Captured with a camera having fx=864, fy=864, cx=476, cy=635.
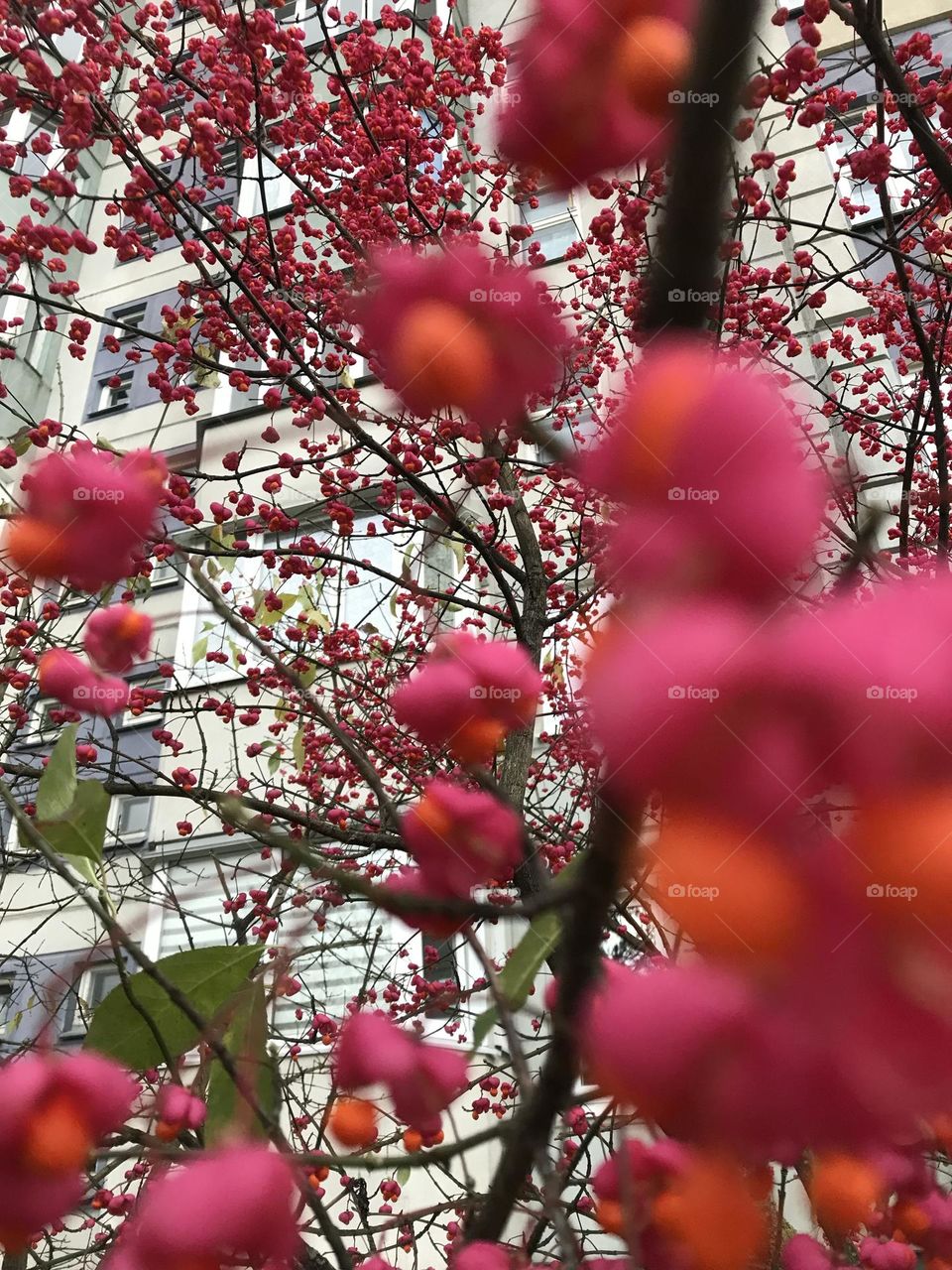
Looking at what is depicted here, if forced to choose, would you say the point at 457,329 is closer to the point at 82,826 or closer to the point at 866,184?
the point at 82,826

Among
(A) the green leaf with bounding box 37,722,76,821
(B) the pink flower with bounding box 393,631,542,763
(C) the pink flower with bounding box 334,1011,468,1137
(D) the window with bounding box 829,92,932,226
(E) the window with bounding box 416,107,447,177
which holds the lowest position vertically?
(C) the pink flower with bounding box 334,1011,468,1137

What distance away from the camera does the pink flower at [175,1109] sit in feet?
2.52

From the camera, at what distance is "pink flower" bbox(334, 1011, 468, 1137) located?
26.2 inches

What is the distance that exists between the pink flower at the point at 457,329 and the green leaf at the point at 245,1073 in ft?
1.78

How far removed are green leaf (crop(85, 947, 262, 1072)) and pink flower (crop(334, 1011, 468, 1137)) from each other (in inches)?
6.1

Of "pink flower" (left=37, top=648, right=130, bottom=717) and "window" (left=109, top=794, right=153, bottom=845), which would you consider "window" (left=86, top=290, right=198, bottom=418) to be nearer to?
"window" (left=109, top=794, right=153, bottom=845)

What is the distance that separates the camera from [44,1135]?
52 centimetres

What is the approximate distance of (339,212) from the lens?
3668mm

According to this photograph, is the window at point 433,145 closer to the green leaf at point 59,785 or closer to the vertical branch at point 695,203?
the green leaf at point 59,785

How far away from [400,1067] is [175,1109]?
0.83 feet

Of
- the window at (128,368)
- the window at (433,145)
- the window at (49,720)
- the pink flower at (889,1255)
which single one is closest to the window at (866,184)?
the window at (433,145)

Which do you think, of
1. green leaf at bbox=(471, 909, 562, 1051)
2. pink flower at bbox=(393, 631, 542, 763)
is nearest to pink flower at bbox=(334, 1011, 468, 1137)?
green leaf at bbox=(471, 909, 562, 1051)

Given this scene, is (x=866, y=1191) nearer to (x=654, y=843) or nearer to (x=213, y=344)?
(x=654, y=843)

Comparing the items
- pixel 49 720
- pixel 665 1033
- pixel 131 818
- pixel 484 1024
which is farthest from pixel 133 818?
pixel 665 1033
